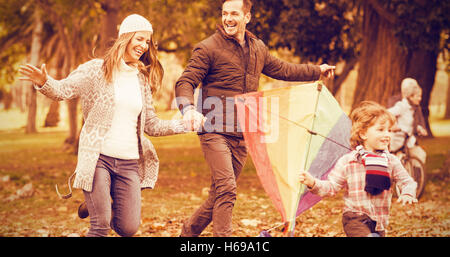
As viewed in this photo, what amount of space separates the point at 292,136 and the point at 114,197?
5.15 ft

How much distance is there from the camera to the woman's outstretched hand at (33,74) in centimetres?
407

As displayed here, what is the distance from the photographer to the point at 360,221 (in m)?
4.21

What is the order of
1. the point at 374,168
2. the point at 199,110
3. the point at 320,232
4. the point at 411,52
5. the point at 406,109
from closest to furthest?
the point at 374,168
the point at 199,110
the point at 320,232
the point at 406,109
the point at 411,52

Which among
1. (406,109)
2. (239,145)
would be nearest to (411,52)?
(406,109)

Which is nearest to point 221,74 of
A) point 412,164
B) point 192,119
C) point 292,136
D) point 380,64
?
point 192,119

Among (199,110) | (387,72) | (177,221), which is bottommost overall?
(177,221)

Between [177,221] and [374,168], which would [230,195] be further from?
[177,221]

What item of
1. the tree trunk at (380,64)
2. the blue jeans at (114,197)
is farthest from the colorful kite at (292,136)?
the tree trunk at (380,64)

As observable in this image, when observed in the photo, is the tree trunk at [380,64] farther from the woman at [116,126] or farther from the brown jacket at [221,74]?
the woman at [116,126]

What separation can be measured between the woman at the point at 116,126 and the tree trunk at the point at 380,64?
23.5 feet

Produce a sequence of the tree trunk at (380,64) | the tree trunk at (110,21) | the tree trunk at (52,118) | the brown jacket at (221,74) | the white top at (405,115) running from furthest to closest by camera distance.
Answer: the tree trunk at (52,118), the tree trunk at (110,21), the tree trunk at (380,64), the white top at (405,115), the brown jacket at (221,74)

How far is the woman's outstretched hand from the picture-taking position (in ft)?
13.3

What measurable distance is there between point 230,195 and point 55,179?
816cm

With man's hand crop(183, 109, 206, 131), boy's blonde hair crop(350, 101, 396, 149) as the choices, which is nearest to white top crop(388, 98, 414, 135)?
boy's blonde hair crop(350, 101, 396, 149)
